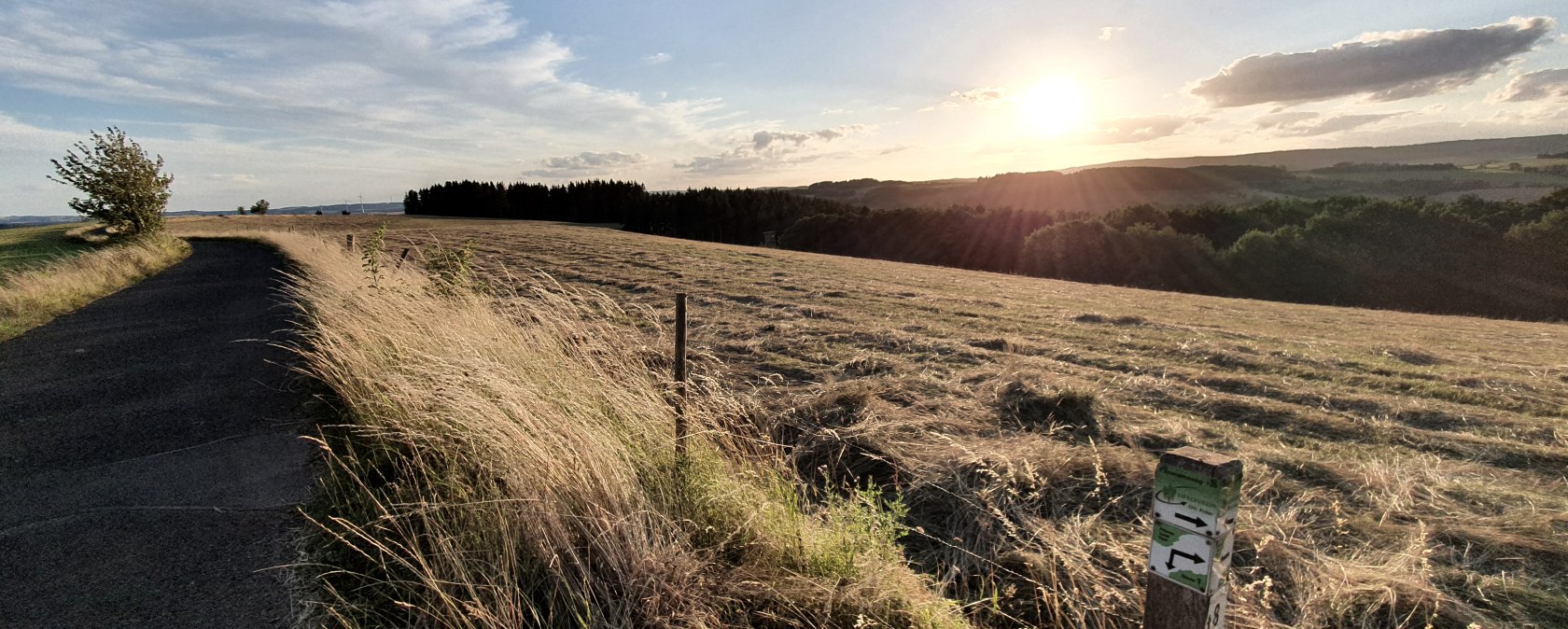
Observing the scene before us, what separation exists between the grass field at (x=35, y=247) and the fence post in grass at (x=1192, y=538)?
26556mm

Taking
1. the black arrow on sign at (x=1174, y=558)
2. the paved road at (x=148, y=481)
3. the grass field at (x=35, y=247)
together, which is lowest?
the paved road at (x=148, y=481)

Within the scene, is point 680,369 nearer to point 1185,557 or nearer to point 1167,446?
point 1185,557

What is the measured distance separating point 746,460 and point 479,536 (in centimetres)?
155

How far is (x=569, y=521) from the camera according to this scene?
3.05m

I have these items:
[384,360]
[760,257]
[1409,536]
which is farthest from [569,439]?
[760,257]

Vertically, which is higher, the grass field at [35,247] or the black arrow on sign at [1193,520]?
the grass field at [35,247]

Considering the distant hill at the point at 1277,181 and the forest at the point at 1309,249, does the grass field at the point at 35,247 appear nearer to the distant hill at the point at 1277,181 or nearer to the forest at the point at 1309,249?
the forest at the point at 1309,249

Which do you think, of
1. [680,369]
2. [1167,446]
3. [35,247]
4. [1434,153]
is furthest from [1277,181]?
[35,247]

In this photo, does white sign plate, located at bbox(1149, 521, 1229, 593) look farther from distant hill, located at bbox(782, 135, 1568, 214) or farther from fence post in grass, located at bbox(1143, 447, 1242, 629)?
distant hill, located at bbox(782, 135, 1568, 214)

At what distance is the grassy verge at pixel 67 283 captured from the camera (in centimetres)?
1005

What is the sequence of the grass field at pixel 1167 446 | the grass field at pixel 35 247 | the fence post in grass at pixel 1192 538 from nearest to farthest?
the fence post in grass at pixel 1192 538
the grass field at pixel 1167 446
the grass field at pixel 35 247

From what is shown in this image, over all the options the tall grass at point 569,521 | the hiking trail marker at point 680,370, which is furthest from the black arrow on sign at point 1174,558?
the hiking trail marker at point 680,370

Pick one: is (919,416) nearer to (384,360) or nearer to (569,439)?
(569,439)

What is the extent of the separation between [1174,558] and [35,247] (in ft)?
128
